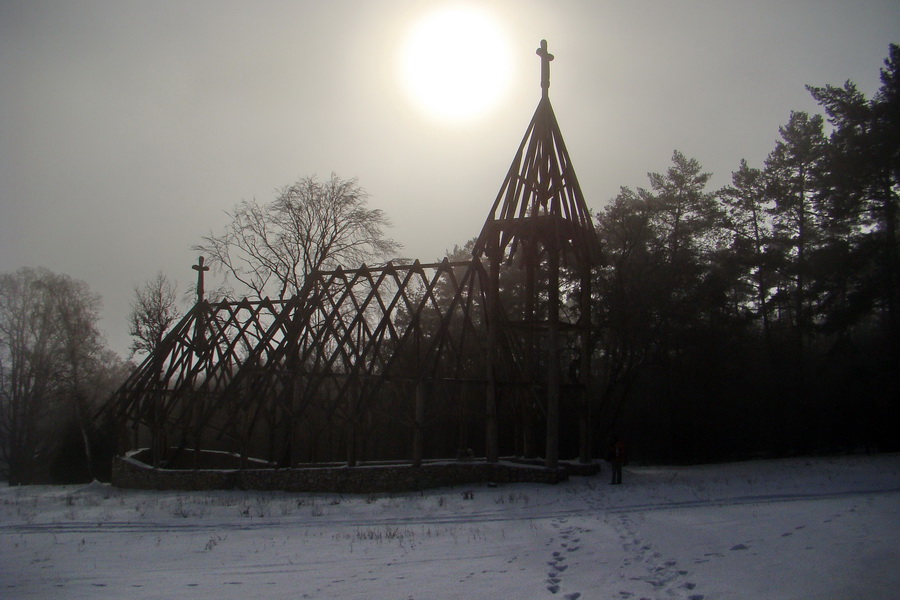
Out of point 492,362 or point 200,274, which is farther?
point 200,274

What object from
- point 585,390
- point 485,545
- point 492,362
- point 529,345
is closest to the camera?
point 485,545

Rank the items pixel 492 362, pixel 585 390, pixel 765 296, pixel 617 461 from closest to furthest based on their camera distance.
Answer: pixel 617 461 → pixel 492 362 → pixel 585 390 → pixel 765 296

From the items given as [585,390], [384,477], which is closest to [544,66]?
[585,390]

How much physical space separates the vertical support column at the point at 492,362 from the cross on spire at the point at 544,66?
17.7 ft

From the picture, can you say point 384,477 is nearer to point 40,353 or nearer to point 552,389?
point 552,389

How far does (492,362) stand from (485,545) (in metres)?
10.9

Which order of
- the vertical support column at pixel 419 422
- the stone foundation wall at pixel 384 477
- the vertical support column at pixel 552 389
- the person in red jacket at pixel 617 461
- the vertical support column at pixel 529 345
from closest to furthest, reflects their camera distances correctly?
the person in red jacket at pixel 617 461 → the stone foundation wall at pixel 384 477 → the vertical support column at pixel 552 389 → the vertical support column at pixel 419 422 → the vertical support column at pixel 529 345

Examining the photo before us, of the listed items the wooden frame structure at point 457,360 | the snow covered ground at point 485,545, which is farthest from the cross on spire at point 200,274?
the snow covered ground at point 485,545

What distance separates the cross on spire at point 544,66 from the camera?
2378 centimetres

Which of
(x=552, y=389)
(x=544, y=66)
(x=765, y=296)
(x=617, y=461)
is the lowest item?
(x=617, y=461)

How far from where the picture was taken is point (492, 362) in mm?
22062

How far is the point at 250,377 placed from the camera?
24.8 m

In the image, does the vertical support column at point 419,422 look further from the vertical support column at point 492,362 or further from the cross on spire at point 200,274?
the cross on spire at point 200,274

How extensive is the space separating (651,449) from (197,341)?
21.0m
